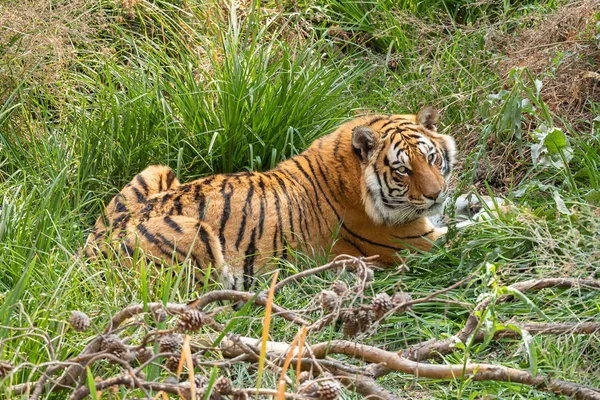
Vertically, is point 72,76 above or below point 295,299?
above

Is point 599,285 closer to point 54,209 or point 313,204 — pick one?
point 313,204

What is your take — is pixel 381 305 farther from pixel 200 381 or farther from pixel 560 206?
pixel 560 206

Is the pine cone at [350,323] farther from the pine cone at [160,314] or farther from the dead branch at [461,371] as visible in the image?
the pine cone at [160,314]

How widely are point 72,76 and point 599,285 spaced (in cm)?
407

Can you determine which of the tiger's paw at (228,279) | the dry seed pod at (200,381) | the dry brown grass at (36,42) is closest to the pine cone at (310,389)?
the dry seed pod at (200,381)

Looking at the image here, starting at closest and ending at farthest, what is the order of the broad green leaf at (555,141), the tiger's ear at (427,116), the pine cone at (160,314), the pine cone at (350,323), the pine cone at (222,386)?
the pine cone at (222,386)
the pine cone at (160,314)
the pine cone at (350,323)
the broad green leaf at (555,141)
the tiger's ear at (427,116)

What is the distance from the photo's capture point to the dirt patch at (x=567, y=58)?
5.99 meters

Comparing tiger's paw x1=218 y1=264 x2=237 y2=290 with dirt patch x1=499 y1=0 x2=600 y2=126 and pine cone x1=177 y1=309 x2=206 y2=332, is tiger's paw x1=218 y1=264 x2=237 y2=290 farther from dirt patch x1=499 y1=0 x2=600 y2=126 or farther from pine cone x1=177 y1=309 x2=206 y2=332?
dirt patch x1=499 y1=0 x2=600 y2=126

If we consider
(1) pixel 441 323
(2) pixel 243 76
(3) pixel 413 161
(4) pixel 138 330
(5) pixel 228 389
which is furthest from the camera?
(2) pixel 243 76

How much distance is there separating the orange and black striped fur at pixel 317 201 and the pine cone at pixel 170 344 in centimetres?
185

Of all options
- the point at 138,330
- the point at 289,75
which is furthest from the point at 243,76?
the point at 138,330

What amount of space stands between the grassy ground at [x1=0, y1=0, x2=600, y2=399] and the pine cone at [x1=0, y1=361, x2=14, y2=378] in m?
0.13

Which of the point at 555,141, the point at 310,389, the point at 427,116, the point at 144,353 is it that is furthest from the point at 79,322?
the point at 427,116

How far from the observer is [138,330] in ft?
12.5
